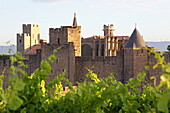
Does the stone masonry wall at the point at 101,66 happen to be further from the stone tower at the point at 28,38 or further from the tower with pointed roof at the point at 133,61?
the stone tower at the point at 28,38

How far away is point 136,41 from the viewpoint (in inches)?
1152

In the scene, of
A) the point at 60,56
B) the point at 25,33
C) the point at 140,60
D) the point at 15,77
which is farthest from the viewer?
the point at 25,33

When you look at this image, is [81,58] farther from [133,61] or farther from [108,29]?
[108,29]

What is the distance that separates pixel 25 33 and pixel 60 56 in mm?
21960

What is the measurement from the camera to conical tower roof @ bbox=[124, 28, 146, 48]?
28319mm

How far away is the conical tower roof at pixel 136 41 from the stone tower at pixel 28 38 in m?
20.3

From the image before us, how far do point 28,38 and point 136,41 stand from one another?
23.5 metres

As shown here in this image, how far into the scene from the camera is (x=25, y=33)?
4975 centimetres

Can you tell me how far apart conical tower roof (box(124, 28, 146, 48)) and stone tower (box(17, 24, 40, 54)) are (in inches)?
797

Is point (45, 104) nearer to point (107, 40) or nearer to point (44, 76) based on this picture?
point (44, 76)

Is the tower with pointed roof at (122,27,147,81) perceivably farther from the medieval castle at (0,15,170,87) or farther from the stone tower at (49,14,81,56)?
the stone tower at (49,14,81,56)

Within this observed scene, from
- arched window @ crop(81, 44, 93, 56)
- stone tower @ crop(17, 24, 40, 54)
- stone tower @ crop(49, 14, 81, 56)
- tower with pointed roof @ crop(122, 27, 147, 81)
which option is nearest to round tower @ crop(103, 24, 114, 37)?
arched window @ crop(81, 44, 93, 56)

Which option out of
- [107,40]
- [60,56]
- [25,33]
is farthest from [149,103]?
[25,33]

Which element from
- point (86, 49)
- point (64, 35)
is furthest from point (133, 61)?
point (86, 49)
